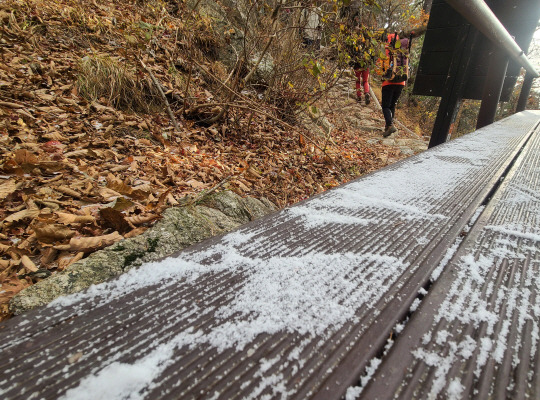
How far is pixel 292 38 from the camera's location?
4.41 meters

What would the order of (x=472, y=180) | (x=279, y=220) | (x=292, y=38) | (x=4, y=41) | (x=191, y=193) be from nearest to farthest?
(x=279, y=220), (x=472, y=180), (x=191, y=193), (x=4, y=41), (x=292, y=38)

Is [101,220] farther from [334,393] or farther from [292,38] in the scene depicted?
[292,38]

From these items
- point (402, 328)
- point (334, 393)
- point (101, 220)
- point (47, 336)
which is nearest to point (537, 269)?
point (402, 328)

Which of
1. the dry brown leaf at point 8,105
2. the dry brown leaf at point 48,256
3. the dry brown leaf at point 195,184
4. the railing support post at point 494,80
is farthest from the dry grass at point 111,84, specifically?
the railing support post at point 494,80

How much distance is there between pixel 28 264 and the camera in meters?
1.22

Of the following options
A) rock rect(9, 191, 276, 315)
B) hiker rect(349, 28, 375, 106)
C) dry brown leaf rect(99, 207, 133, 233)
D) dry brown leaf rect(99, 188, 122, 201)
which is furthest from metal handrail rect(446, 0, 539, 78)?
dry brown leaf rect(99, 188, 122, 201)

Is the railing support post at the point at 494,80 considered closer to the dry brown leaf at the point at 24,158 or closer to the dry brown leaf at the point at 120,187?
the dry brown leaf at the point at 120,187

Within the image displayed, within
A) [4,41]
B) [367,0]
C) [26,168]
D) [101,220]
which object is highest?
[367,0]

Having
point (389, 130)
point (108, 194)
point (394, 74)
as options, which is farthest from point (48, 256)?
point (389, 130)

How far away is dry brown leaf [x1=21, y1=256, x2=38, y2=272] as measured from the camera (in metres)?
1.21

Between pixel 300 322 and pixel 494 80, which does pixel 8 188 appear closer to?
pixel 300 322

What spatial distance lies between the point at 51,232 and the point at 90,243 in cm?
22

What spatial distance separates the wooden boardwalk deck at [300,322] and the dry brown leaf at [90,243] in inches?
38.6

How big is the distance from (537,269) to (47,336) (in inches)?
35.0
